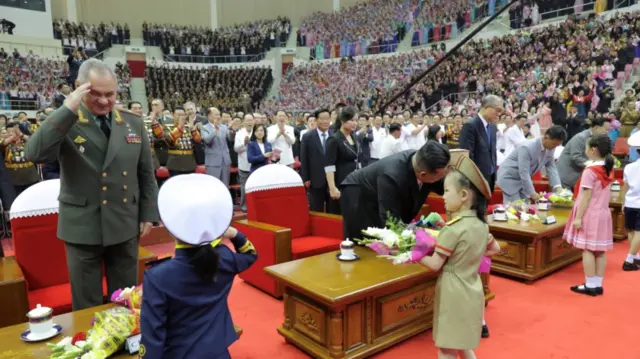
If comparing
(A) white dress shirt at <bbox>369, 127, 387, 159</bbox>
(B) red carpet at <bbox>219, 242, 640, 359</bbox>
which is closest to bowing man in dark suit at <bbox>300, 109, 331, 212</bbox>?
(B) red carpet at <bbox>219, 242, 640, 359</bbox>

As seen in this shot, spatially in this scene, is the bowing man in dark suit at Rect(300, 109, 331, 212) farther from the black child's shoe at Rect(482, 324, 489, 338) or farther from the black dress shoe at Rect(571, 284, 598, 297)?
the black dress shoe at Rect(571, 284, 598, 297)

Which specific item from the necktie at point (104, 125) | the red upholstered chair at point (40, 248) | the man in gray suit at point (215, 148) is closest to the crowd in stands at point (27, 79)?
the man in gray suit at point (215, 148)

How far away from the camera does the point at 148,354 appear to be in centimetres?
125

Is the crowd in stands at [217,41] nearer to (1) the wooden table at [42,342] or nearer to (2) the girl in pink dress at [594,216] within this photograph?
(2) the girl in pink dress at [594,216]

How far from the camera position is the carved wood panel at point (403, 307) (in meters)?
A: 2.39

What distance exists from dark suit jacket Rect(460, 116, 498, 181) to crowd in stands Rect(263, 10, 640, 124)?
6.61 meters

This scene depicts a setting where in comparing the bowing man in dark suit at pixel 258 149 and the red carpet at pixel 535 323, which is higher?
the bowing man in dark suit at pixel 258 149

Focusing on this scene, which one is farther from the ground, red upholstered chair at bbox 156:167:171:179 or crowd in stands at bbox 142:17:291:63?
crowd in stands at bbox 142:17:291:63

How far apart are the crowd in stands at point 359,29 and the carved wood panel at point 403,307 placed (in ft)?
57.5

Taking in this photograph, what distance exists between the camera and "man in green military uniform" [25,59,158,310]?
1802mm

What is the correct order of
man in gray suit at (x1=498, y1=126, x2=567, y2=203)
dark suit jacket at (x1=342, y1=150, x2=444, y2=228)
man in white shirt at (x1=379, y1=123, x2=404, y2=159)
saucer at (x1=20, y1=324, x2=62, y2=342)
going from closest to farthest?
saucer at (x1=20, y1=324, x2=62, y2=342)
dark suit jacket at (x1=342, y1=150, x2=444, y2=228)
man in gray suit at (x1=498, y1=126, x2=567, y2=203)
man in white shirt at (x1=379, y1=123, x2=404, y2=159)

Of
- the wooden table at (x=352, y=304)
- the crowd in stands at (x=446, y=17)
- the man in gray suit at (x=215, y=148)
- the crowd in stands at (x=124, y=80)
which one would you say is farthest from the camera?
the crowd in stands at (x=124, y=80)

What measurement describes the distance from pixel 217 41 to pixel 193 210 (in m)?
22.3

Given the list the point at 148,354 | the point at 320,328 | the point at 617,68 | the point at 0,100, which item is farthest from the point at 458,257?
the point at 0,100
